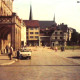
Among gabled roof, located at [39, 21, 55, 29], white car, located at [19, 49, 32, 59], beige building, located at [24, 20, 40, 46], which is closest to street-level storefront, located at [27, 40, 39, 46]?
beige building, located at [24, 20, 40, 46]

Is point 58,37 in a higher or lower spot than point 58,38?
higher

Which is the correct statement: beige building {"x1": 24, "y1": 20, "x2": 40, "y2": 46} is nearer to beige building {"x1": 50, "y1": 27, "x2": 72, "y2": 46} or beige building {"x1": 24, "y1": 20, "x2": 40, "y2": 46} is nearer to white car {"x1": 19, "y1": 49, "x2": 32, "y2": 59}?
beige building {"x1": 50, "y1": 27, "x2": 72, "y2": 46}

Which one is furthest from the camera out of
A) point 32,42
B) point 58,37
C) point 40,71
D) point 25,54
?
point 32,42

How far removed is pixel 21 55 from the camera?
91.7 feet

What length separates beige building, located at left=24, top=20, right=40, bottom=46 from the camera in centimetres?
12621

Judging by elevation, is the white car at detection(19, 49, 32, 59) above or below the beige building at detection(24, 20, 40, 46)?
below

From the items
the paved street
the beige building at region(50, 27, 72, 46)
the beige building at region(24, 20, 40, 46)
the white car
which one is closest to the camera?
the paved street

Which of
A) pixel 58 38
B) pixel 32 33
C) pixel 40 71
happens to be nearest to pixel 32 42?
pixel 32 33

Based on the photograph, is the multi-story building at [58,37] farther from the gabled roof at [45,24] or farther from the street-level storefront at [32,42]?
the gabled roof at [45,24]

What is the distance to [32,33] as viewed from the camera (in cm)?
13012

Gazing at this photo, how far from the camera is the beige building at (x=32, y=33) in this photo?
126213 mm

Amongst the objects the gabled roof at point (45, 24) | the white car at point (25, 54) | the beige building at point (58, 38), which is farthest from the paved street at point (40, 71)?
the gabled roof at point (45, 24)

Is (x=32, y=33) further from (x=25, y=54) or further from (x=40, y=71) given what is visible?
(x=40, y=71)

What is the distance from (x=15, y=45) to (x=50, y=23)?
393 ft
